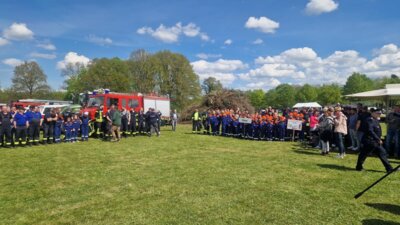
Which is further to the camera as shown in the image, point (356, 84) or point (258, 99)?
point (258, 99)

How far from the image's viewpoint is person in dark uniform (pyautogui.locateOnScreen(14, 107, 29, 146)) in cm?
1338

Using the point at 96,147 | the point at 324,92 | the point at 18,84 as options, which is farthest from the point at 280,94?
the point at 96,147

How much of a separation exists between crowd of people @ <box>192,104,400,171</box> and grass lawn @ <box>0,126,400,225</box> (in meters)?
0.88

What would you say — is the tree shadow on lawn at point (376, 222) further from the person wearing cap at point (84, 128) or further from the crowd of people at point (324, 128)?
the person wearing cap at point (84, 128)

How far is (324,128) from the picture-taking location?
11.7 meters

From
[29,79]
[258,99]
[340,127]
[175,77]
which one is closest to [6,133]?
[340,127]

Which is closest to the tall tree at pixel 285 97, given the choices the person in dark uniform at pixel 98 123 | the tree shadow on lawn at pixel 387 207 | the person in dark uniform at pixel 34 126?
the person in dark uniform at pixel 98 123

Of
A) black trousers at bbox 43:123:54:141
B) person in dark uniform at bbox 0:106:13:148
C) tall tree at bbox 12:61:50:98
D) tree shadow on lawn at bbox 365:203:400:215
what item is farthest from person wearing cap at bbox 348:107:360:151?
tall tree at bbox 12:61:50:98

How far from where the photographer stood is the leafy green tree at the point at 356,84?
74.0 meters

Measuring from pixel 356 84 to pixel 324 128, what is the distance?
7219 cm

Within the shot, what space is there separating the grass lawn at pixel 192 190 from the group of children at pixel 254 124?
504cm

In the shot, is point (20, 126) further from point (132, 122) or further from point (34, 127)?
point (132, 122)

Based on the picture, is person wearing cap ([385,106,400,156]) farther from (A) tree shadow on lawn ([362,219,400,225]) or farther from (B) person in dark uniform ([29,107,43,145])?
(B) person in dark uniform ([29,107,43,145])

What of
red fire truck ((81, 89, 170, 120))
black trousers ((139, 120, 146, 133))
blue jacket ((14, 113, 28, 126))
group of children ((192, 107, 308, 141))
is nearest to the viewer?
blue jacket ((14, 113, 28, 126))
